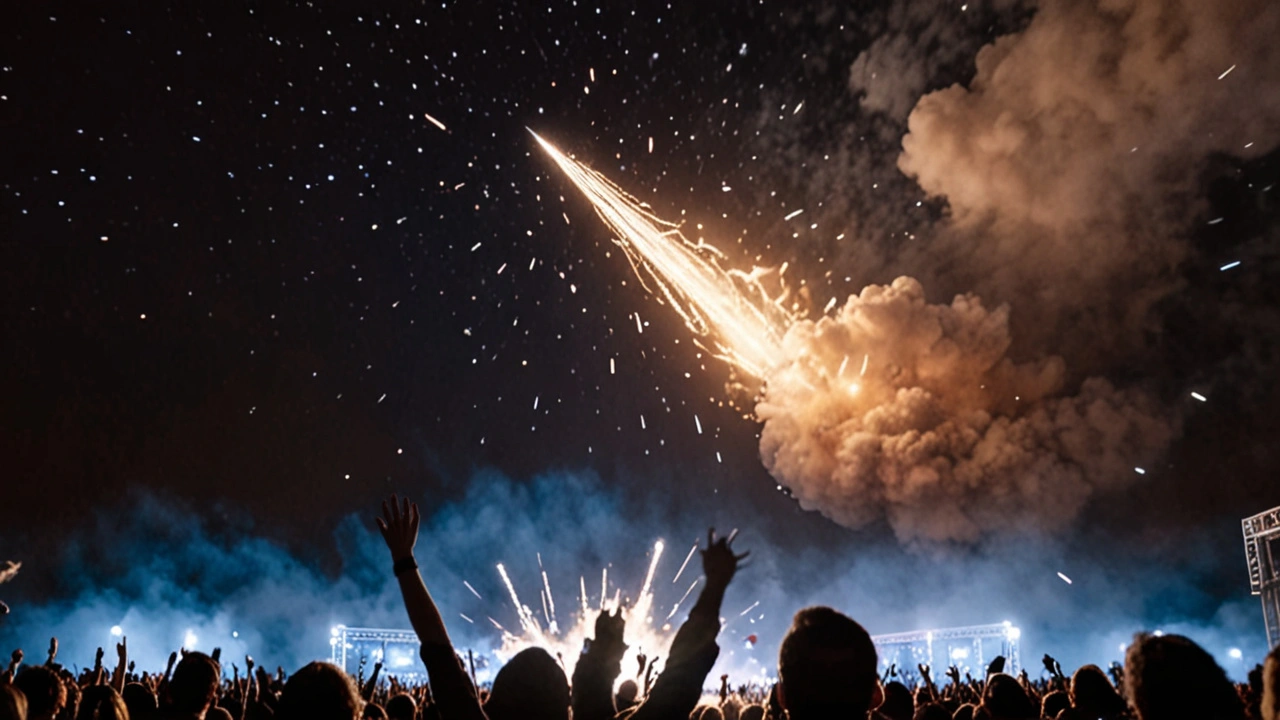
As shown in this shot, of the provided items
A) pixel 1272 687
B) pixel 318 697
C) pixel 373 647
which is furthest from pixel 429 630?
pixel 373 647

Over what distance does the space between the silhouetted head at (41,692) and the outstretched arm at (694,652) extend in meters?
3.42

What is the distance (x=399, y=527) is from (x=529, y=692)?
2.94ft

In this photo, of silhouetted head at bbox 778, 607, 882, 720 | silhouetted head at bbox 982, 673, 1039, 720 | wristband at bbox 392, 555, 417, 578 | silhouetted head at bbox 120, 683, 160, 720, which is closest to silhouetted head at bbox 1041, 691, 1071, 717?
silhouetted head at bbox 982, 673, 1039, 720

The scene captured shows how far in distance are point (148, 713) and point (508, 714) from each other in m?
2.89

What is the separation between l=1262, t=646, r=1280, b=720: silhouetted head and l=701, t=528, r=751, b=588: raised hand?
6.24 feet

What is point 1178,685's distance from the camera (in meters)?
2.59

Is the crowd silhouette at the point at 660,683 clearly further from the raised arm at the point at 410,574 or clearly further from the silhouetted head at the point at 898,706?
the silhouetted head at the point at 898,706

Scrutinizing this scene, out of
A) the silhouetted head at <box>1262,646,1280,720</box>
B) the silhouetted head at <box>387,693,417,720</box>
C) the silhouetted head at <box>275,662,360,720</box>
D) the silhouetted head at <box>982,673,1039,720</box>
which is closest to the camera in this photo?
the silhouetted head at <box>275,662,360,720</box>

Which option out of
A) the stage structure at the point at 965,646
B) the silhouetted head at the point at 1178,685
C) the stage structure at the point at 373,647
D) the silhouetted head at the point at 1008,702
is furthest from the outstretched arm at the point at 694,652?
the stage structure at the point at 373,647

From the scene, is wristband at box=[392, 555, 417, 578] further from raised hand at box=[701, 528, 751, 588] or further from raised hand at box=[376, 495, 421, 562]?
raised hand at box=[701, 528, 751, 588]

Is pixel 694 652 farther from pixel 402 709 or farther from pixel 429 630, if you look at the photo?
pixel 402 709

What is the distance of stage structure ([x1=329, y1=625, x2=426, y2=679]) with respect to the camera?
43.6 meters

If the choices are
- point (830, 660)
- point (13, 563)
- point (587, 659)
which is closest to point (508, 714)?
point (587, 659)

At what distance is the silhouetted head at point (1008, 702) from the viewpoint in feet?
16.0
